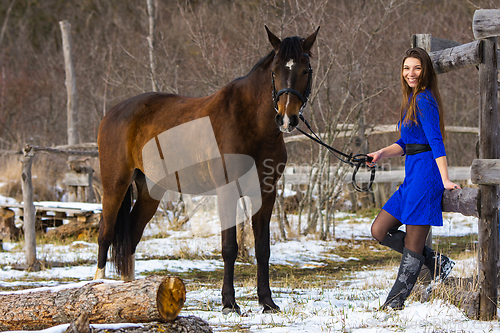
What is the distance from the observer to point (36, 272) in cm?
557

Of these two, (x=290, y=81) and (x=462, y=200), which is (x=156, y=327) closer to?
(x=290, y=81)

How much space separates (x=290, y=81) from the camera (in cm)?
318

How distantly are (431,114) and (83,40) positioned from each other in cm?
1874

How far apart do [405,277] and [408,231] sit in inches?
12.5

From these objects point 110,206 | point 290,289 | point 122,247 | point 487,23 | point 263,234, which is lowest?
point 290,289

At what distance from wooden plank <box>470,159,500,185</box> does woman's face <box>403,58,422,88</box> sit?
0.67 meters

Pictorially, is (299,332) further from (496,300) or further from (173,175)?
(173,175)

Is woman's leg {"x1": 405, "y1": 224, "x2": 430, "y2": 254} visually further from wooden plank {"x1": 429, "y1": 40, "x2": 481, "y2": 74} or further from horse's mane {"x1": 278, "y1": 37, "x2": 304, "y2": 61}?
horse's mane {"x1": 278, "y1": 37, "x2": 304, "y2": 61}

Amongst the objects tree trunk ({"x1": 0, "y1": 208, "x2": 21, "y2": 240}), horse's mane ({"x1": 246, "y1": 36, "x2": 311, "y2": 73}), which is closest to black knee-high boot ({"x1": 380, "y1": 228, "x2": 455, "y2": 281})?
horse's mane ({"x1": 246, "y1": 36, "x2": 311, "y2": 73})

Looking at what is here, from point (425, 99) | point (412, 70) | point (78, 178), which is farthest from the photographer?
point (78, 178)

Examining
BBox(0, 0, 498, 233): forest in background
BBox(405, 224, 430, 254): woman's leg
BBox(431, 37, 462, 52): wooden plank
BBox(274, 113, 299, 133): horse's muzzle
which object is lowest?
BBox(405, 224, 430, 254): woman's leg

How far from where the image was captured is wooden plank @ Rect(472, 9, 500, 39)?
2932 mm

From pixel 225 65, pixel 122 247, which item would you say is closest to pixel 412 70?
pixel 122 247

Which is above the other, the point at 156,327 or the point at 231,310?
the point at 156,327
